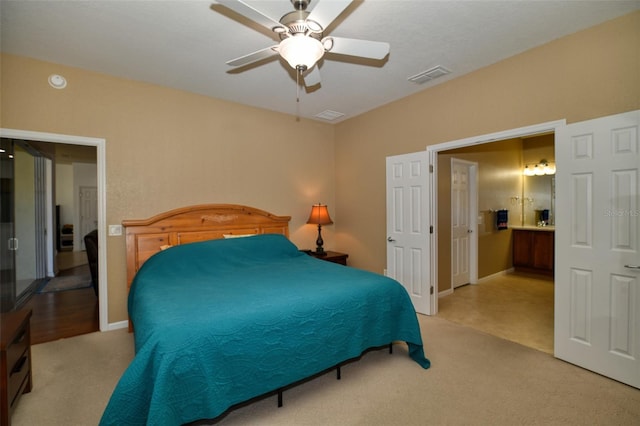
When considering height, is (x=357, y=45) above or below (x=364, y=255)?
above

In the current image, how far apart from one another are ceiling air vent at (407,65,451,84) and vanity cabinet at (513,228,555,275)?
4.03 metres

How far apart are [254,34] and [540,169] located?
6108 millimetres

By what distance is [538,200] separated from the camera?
618 cm

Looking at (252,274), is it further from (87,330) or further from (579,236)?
(579,236)

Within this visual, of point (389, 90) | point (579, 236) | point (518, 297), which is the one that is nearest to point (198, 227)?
point (389, 90)

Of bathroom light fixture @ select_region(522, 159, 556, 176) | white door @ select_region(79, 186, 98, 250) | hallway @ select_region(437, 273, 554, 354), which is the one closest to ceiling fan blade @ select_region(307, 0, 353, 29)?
hallway @ select_region(437, 273, 554, 354)

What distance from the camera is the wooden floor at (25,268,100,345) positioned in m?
3.22

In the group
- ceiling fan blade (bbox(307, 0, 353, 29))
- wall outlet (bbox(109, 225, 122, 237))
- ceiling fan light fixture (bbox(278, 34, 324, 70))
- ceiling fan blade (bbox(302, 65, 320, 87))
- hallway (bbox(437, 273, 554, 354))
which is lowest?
hallway (bbox(437, 273, 554, 354))

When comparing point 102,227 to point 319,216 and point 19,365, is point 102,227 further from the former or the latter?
point 319,216

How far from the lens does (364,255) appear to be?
464 cm

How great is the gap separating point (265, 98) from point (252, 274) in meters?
2.43

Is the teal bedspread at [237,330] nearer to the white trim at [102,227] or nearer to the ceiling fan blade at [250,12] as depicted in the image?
the white trim at [102,227]

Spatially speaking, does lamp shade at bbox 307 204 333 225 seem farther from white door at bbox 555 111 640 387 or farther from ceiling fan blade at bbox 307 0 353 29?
ceiling fan blade at bbox 307 0 353 29

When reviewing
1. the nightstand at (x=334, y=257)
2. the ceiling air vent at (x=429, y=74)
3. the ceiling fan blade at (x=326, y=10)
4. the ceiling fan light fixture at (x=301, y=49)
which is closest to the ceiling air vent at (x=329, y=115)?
the ceiling air vent at (x=429, y=74)
